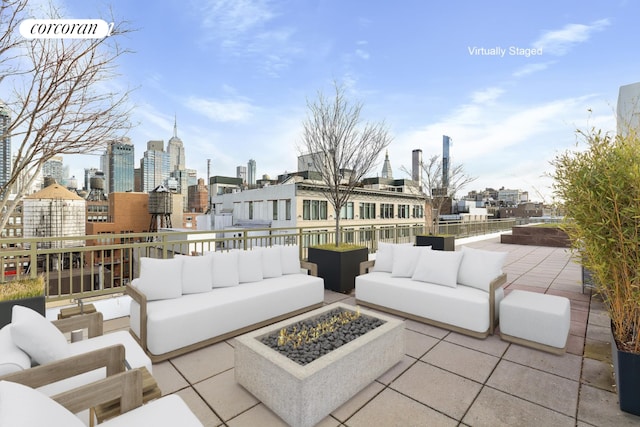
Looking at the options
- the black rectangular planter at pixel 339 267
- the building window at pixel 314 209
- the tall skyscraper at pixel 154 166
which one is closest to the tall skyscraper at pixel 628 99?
the black rectangular planter at pixel 339 267

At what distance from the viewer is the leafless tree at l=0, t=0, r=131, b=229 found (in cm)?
327

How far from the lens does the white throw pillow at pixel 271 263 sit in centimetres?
443

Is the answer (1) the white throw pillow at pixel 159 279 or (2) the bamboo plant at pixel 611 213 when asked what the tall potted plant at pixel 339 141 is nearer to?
(1) the white throw pillow at pixel 159 279

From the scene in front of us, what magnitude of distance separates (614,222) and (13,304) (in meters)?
5.39

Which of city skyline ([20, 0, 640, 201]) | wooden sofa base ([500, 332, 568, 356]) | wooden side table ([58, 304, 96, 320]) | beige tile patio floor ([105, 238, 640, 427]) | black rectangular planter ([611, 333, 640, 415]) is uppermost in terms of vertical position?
city skyline ([20, 0, 640, 201])

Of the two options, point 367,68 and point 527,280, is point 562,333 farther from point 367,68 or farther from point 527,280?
point 367,68

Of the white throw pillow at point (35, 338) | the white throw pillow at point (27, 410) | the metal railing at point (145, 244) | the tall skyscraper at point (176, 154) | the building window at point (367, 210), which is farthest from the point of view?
the tall skyscraper at point (176, 154)

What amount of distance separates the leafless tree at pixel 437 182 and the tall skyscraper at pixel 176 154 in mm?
95773

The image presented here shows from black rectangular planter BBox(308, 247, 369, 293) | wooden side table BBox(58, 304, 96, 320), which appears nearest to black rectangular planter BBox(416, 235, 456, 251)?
black rectangular planter BBox(308, 247, 369, 293)

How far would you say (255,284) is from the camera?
406 centimetres

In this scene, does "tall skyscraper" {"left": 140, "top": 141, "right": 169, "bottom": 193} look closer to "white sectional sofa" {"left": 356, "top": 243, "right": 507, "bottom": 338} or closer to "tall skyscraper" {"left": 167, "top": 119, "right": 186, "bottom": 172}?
"tall skyscraper" {"left": 167, "top": 119, "right": 186, "bottom": 172}

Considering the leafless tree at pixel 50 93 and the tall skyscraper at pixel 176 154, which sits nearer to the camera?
the leafless tree at pixel 50 93

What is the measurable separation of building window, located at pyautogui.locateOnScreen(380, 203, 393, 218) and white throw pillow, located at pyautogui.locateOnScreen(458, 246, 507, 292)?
29.1 m

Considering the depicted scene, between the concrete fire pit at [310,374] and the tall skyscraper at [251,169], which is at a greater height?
the tall skyscraper at [251,169]
